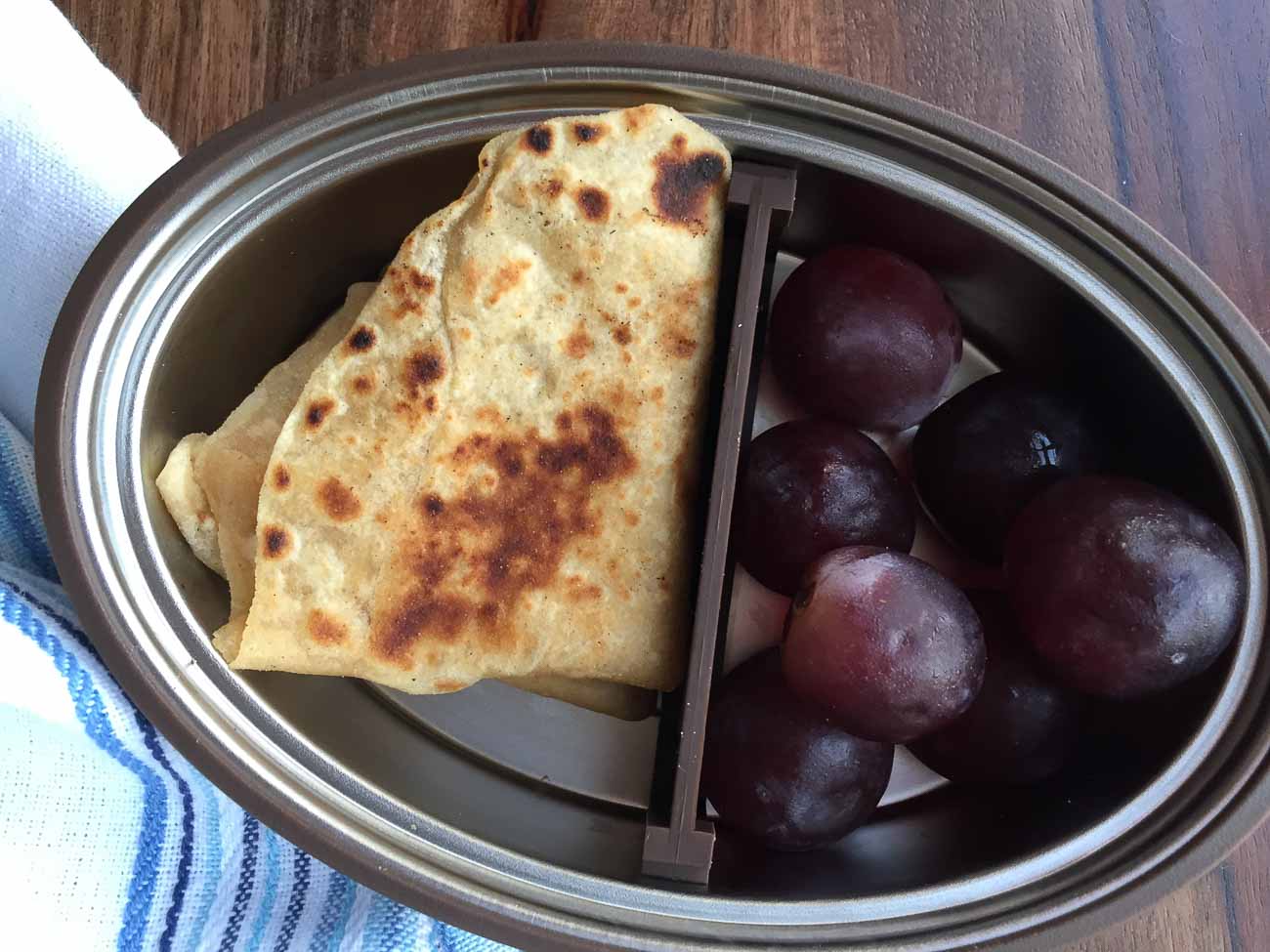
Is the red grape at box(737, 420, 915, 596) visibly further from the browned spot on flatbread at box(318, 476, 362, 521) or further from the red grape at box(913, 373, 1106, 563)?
the browned spot on flatbread at box(318, 476, 362, 521)

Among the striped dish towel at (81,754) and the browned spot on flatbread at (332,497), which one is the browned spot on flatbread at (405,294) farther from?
the striped dish towel at (81,754)

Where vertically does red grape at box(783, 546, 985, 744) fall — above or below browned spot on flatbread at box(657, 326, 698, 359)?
below

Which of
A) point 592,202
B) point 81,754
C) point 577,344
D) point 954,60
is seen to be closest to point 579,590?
point 577,344

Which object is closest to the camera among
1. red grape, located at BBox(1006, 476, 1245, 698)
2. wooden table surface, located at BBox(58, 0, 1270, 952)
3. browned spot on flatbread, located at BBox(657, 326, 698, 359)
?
red grape, located at BBox(1006, 476, 1245, 698)

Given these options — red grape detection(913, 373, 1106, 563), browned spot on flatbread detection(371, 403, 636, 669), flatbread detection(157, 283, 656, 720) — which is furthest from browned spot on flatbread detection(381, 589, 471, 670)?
red grape detection(913, 373, 1106, 563)

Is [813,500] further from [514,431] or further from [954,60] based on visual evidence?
[954,60]

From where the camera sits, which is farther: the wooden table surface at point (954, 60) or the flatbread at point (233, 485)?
the wooden table surface at point (954, 60)

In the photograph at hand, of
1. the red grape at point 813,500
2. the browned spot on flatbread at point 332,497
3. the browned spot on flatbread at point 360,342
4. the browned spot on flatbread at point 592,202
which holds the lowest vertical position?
the red grape at point 813,500

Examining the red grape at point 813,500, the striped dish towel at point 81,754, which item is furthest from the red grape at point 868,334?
the striped dish towel at point 81,754
